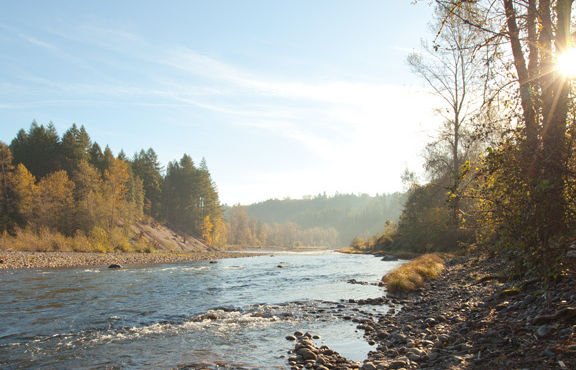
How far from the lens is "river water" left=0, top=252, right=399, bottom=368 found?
7.97 m

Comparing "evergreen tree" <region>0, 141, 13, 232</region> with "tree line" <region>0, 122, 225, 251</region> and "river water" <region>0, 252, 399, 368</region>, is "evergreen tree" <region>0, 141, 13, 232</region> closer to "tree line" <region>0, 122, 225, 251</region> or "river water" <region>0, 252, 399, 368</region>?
"tree line" <region>0, 122, 225, 251</region>

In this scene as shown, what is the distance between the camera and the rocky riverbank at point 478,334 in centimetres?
516

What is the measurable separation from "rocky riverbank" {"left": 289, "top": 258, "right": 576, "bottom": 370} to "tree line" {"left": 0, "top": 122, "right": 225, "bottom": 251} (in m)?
47.8

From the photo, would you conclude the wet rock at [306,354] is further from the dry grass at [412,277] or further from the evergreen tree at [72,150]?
the evergreen tree at [72,150]

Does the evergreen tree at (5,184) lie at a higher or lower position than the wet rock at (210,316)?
higher

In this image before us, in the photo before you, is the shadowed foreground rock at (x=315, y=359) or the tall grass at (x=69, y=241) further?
the tall grass at (x=69, y=241)

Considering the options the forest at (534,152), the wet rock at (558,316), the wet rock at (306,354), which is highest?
the forest at (534,152)

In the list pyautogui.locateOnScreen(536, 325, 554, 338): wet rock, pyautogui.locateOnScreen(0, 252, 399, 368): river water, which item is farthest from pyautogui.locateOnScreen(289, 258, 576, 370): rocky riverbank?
pyautogui.locateOnScreen(0, 252, 399, 368): river water

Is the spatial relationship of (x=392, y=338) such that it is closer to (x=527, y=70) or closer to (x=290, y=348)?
(x=290, y=348)

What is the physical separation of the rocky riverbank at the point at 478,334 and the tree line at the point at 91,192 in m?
47.8

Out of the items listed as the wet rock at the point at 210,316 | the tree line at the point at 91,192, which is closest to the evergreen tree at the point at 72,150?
the tree line at the point at 91,192

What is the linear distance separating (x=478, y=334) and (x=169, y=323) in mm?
9038

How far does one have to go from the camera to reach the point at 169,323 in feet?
37.0

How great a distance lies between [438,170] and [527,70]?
26.1 metres
